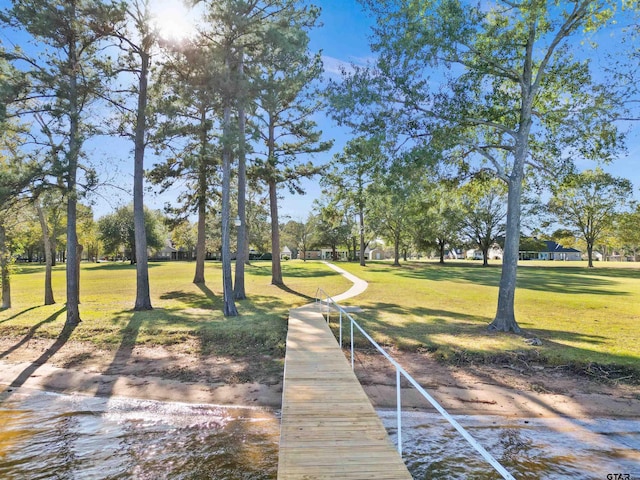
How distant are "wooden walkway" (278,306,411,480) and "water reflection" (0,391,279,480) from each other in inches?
33.3

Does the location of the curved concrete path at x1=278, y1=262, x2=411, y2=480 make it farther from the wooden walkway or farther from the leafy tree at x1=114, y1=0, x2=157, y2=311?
the leafy tree at x1=114, y1=0, x2=157, y2=311

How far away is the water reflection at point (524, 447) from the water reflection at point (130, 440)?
2.23 metres

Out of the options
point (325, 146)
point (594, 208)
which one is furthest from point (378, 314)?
point (594, 208)

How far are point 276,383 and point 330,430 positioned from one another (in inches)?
142

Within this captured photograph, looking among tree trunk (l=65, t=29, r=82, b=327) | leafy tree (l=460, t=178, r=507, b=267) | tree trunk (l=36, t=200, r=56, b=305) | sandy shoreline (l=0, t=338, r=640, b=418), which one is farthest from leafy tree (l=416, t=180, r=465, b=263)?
tree trunk (l=36, t=200, r=56, b=305)

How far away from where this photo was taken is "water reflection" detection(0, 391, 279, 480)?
4895mm

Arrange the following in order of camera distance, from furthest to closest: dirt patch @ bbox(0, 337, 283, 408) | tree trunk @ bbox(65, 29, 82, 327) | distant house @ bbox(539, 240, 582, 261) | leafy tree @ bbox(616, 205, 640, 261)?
distant house @ bbox(539, 240, 582, 261) < leafy tree @ bbox(616, 205, 640, 261) < tree trunk @ bbox(65, 29, 82, 327) < dirt patch @ bbox(0, 337, 283, 408)

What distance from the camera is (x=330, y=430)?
4.41 meters

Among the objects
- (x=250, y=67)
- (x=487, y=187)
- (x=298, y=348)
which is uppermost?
(x=250, y=67)

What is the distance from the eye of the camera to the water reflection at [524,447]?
16.1 ft

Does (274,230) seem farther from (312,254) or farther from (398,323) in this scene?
(312,254)

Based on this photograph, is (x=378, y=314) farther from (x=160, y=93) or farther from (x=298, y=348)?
(x=160, y=93)

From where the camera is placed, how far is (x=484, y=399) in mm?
7062

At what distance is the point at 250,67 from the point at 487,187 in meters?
10.5
